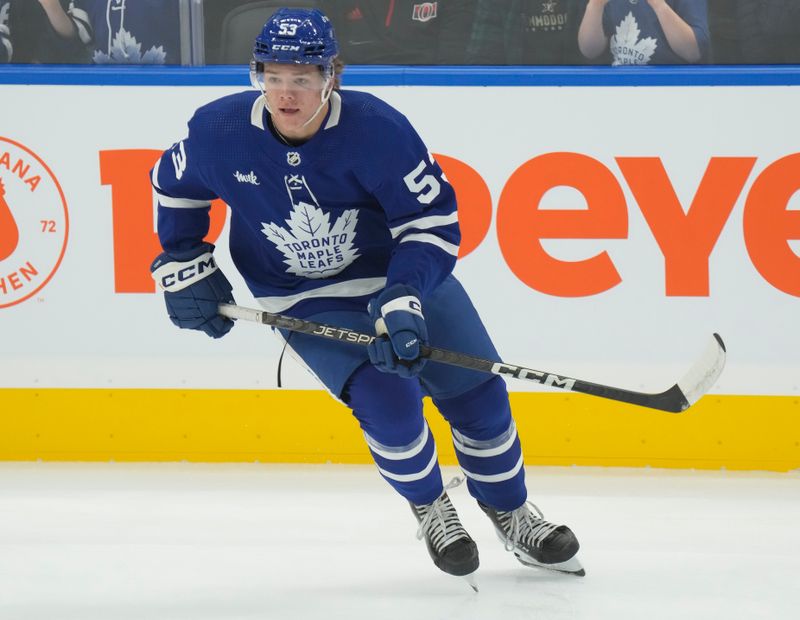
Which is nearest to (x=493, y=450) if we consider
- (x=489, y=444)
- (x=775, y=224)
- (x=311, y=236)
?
(x=489, y=444)

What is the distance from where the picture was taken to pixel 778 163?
3.36 metres

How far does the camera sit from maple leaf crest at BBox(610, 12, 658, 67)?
3.41 meters

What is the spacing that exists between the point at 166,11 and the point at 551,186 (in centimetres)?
124

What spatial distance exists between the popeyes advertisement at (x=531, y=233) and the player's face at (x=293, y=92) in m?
1.26

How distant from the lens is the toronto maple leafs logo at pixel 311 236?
232cm

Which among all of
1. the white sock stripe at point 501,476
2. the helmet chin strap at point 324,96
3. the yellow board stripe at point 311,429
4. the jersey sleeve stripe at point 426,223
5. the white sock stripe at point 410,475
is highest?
the helmet chin strap at point 324,96

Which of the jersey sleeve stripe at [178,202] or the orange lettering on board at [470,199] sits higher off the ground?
the jersey sleeve stripe at [178,202]

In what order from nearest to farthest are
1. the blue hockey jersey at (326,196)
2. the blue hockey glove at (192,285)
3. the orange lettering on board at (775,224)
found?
the blue hockey jersey at (326,196), the blue hockey glove at (192,285), the orange lettering on board at (775,224)

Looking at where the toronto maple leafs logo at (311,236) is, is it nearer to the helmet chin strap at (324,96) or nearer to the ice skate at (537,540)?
the helmet chin strap at (324,96)

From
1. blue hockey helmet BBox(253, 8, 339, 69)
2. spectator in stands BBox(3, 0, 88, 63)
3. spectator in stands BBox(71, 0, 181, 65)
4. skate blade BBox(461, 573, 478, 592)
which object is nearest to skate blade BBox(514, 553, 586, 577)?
skate blade BBox(461, 573, 478, 592)

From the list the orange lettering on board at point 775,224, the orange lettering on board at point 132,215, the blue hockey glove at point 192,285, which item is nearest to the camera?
the blue hockey glove at point 192,285

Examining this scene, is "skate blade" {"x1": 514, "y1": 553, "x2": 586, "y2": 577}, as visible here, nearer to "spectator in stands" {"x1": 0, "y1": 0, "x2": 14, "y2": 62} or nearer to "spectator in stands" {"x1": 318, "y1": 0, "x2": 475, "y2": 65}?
"spectator in stands" {"x1": 318, "y1": 0, "x2": 475, "y2": 65}

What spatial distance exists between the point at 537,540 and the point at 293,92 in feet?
3.43

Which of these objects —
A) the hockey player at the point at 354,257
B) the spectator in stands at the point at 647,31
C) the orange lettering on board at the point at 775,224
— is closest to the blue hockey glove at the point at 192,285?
the hockey player at the point at 354,257
